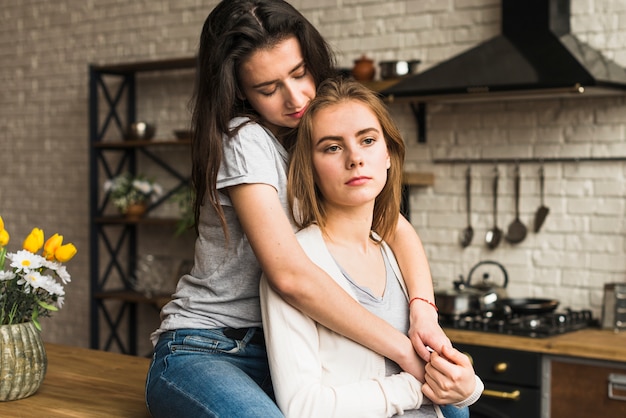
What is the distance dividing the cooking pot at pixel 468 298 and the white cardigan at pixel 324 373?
6.63ft

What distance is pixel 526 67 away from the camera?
12.1 feet

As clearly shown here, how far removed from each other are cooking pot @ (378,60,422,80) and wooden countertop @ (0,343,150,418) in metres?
2.10

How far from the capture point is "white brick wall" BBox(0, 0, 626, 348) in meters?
4.00

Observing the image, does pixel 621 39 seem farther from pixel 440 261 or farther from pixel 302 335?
pixel 302 335

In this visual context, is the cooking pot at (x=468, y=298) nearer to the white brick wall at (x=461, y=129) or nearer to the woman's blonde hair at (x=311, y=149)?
the white brick wall at (x=461, y=129)

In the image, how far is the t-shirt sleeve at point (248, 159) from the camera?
6.33ft

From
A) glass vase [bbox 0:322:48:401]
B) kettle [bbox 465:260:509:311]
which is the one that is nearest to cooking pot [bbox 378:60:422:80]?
kettle [bbox 465:260:509:311]

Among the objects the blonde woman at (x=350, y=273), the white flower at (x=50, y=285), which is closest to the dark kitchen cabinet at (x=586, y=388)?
the blonde woman at (x=350, y=273)

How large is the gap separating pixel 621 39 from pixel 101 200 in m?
3.36

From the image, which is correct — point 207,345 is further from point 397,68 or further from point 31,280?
point 397,68

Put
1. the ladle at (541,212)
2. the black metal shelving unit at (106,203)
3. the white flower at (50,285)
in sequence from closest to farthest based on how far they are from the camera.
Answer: the white flower at (50,285), the ladle at (541,212), the black metal shelving unit at (106,203)

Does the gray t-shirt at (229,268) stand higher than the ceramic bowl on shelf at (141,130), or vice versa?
the ceramic bowl on shelf at (141,130)

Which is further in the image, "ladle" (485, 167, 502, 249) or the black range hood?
"ladle" (485, 167, 502, 249)

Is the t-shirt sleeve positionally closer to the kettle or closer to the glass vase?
the glass vase
